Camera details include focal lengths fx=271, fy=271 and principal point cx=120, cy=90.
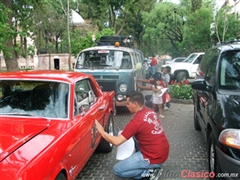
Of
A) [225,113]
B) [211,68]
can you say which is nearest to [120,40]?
[211,68]

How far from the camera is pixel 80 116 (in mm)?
3660

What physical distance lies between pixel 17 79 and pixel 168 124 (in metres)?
4.66

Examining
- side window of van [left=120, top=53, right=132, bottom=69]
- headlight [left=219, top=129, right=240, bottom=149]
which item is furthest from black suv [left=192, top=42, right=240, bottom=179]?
side window of van [left=120, top=53, right=132, bottom=69]

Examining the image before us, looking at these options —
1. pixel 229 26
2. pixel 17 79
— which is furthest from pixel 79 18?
pixel 17 79

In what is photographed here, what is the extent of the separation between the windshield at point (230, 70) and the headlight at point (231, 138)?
1068 millimetres

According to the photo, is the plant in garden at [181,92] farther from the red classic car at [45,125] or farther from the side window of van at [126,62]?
the red classic car at [45,125]

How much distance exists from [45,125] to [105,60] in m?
5.69

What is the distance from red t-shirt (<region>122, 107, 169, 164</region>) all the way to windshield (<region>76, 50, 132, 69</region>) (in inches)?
208

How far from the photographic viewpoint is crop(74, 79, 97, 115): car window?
12.6 ft

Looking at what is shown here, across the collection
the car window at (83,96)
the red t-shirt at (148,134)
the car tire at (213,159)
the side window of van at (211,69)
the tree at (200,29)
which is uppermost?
the tree at (200,29)

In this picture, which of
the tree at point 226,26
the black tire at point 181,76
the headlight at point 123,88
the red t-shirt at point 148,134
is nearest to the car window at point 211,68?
the red t-shirt at point 148,134

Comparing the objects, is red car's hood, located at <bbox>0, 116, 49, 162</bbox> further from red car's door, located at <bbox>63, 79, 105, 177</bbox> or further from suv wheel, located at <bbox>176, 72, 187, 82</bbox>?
suv wheel, located at <bbox>176, 72, 187, 82</bbox>

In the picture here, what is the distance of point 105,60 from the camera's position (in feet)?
28.5

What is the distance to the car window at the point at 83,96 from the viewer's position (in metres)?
3.83
